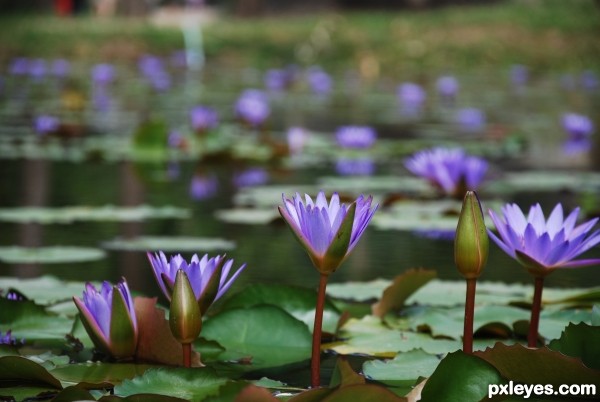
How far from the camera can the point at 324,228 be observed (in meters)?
1.16

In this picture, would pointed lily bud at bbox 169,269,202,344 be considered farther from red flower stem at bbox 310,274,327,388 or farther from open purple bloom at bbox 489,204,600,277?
open purple bloom at bbox 489,204,600,277

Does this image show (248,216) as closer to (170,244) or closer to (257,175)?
(170,244)

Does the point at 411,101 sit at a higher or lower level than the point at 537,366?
higher

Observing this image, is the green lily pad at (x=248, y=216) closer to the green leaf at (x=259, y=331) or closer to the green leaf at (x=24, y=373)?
the green leaf at (x=259, y=331)

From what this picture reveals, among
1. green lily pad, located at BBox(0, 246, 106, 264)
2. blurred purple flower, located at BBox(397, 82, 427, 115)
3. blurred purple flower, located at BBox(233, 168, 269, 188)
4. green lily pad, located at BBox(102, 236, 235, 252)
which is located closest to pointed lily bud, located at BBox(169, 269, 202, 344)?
green lily pad, located at BBox(0, 246, 106, 264)

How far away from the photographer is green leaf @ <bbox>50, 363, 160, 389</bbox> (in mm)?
1279

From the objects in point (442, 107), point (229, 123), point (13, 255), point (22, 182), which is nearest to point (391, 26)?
point (442, 107)

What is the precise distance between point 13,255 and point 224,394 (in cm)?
121

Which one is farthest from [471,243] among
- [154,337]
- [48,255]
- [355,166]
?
[355,166]

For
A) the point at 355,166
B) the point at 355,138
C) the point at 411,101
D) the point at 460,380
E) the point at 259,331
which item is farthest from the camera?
the point at 411,101

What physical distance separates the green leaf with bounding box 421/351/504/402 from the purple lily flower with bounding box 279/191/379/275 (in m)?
0.16

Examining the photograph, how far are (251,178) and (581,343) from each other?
2583 millimetres

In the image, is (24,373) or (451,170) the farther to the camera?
(451,170)

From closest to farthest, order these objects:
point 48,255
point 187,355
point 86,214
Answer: point 187,355, point 48,255, point 86,214
